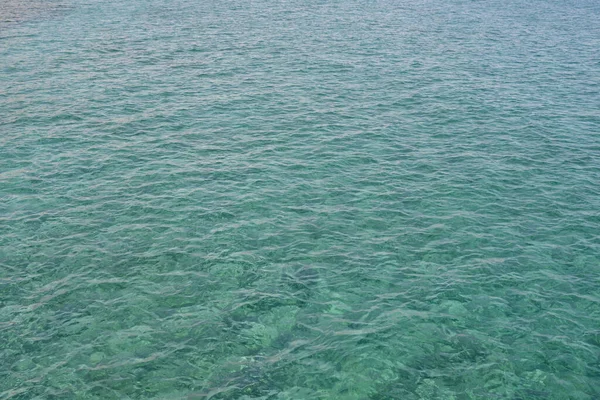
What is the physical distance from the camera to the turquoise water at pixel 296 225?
26219 mm

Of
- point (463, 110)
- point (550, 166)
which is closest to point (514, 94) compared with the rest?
point (463, 110)

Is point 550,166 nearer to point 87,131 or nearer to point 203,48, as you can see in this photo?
point 87,131

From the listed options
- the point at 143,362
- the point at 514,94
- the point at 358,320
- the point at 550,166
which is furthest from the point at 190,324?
the point at 514,94

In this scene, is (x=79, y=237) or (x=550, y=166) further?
(x=550, y=166)

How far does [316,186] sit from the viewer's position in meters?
41.9

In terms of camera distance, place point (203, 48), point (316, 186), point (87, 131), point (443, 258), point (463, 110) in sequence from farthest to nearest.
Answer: point (203, 48)
point (463, 110)
point (87, 131)
point (316, 186)
point (443, 258)

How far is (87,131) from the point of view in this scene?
49344 millimetres

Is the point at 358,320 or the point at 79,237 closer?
the point at 358,320

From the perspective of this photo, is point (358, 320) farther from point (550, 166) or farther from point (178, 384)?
point (550, 166)

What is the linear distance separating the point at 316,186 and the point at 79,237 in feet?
59.8

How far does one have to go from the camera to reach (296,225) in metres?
37.2

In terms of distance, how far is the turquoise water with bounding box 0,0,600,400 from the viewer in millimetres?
26219

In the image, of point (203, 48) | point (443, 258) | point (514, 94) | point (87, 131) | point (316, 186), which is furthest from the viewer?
point (203, 48)

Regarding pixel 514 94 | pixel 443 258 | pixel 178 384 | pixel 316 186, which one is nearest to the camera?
pixel 178 384
